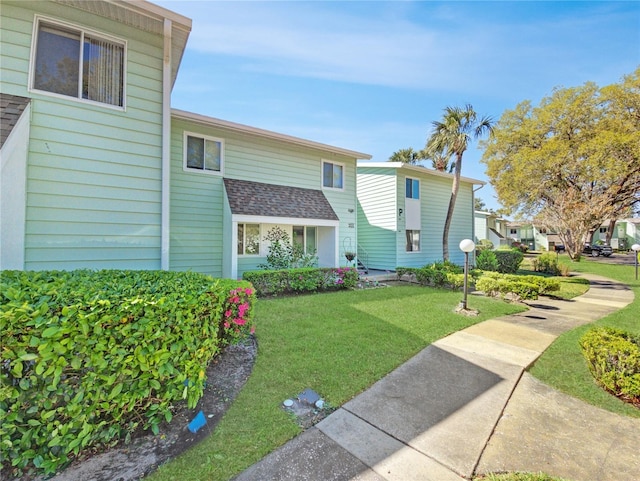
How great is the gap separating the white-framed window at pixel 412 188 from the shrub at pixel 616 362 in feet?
38.3

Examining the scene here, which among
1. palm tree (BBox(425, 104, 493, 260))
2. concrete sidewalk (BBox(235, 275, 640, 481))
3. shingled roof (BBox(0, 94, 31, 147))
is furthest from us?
Answer: palm tree (BBox(425, 104, 493, 260))

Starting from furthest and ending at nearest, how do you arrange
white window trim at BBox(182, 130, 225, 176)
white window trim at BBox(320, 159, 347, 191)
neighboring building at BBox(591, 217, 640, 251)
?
neighboring building at BBox(591, 217, 640, 251), white window trim at BBox(320, 159, 347, 191), white window trim at BBox(182, 130, 225, 176)

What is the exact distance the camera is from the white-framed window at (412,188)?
1508cm

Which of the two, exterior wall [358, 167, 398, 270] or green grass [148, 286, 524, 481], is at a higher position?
exterior wall [358, 167, 398, 270]

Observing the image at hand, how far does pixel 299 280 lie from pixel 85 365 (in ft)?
22.7

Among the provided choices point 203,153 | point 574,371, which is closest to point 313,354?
point 574,371

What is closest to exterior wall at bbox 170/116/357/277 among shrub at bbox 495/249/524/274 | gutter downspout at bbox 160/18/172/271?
gutter downspout at bbox 160/18/172/271

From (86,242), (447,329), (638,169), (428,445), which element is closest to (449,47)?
(447,329)

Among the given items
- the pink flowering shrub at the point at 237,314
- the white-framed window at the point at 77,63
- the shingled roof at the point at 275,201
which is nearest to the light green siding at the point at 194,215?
the shingled roof at the point at 275,201

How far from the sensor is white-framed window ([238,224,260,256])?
10.4m

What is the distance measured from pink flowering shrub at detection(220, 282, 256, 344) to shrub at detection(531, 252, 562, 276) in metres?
18.4

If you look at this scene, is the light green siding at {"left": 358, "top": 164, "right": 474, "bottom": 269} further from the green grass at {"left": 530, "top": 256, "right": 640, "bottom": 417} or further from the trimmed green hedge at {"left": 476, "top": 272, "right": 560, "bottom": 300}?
the green grass at {"left": 530, "top": 256, "right": 640, "bottom": 417}

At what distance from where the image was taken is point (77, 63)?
17.6ft

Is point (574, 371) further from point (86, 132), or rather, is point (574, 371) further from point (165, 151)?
point (86, 132)
